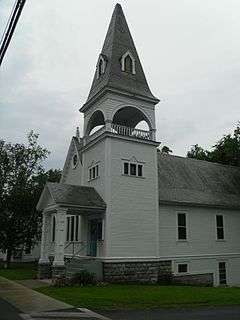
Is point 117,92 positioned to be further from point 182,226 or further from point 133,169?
point 182,226

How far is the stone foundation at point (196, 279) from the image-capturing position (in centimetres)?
2631

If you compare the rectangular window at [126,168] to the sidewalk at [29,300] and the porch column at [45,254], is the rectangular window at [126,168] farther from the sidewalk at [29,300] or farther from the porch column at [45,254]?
the sidewalk at [29,300]

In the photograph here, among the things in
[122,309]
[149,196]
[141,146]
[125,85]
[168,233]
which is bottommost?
[122,309]

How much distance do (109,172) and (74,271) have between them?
6057 millimetres

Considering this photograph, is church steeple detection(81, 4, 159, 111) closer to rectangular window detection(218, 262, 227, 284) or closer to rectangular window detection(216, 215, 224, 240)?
rectangular window detection(216, 215, 224, 240)

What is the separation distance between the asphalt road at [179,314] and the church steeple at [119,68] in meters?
15.7

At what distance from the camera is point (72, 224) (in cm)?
3039

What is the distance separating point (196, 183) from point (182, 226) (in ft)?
14.9

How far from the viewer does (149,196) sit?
26.0 meters

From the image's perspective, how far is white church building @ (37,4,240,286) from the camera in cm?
2420

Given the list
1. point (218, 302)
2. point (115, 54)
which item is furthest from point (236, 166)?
point (218, 302)

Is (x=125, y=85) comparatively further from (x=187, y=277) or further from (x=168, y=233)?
(x=187, y=277)

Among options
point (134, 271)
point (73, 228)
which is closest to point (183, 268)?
point (134, 271)

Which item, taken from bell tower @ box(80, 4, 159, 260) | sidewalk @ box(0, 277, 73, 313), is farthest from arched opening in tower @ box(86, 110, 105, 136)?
sidewalk @ box(0, 277, 73, 313)
